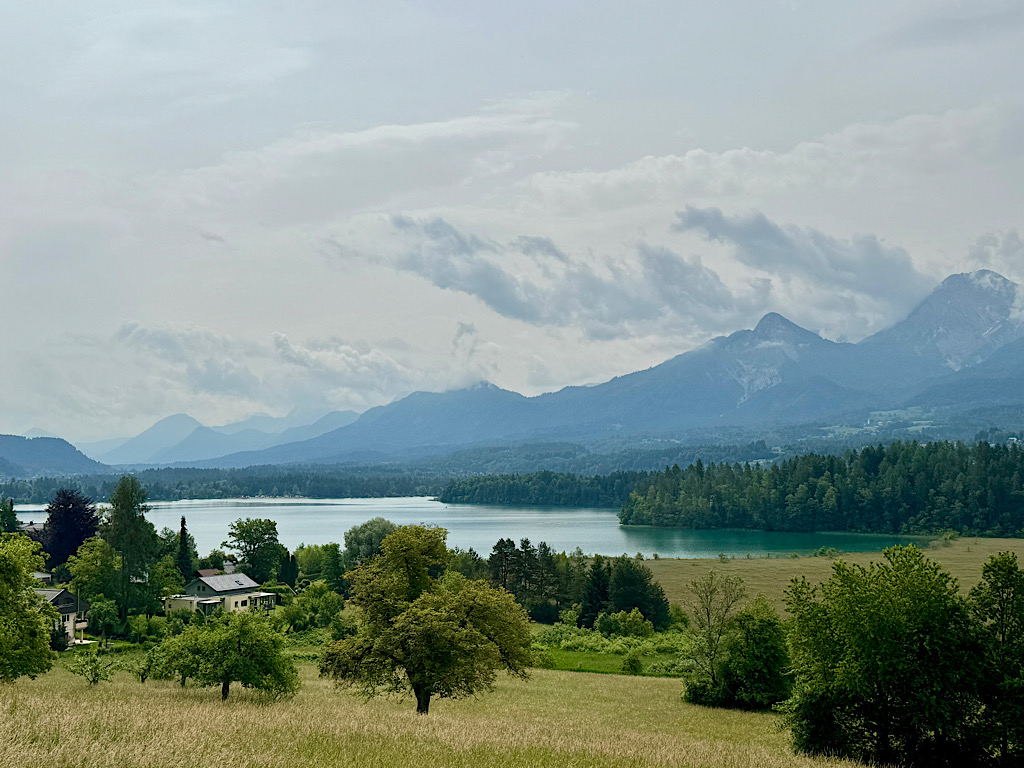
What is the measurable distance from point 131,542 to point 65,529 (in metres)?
21.3

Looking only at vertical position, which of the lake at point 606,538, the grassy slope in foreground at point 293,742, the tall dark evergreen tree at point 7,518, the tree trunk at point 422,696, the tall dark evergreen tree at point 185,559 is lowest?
the lake at point 606,538

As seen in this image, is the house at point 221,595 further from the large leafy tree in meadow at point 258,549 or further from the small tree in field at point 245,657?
the small tree in field at point 245,657

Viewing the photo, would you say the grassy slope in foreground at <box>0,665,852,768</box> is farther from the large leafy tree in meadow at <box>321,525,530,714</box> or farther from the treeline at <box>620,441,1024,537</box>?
the treeline at <box>620,441,1024,537</box>

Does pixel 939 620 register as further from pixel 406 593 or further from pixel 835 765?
pixel 406 593

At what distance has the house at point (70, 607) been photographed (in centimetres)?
5803

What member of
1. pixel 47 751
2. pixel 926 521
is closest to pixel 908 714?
pixel 47 751

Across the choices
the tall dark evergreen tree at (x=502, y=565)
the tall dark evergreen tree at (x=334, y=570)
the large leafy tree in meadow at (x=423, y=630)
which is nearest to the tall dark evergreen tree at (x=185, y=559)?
the tall dark evergreen tree at (x=334, y=570)

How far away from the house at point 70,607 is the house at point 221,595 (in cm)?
618

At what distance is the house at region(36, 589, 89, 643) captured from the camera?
58031 millimetres

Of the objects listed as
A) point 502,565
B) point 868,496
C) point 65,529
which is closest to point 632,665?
point 502,565

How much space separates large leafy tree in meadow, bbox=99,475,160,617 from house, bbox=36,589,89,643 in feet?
7.85

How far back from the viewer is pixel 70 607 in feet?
199

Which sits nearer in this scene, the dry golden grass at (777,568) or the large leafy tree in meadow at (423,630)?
the large leafy tree in meadow at (423,630)

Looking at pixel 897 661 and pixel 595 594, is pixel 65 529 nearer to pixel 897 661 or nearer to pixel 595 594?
pixel 595 594
